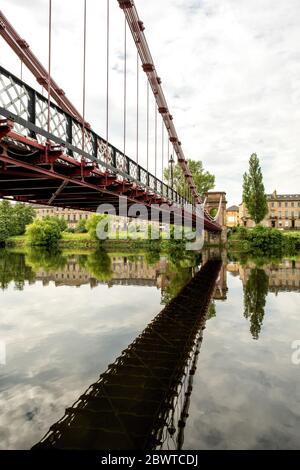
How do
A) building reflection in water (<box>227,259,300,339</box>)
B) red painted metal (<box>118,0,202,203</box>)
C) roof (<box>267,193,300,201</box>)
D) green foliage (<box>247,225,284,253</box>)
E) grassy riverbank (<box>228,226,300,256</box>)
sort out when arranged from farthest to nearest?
roof (<box>267,193,300,201</box>) → green foliage (<box>247,225,284,253</box>) → grassy riverbank (<box>228,226,300,256</box>) → red painted metal (<box>118,0,202,203</box>) → building reflection in water (<box>227,259,300,339</box>)

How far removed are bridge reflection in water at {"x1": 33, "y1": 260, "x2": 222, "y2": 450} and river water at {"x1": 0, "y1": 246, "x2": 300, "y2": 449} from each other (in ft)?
0.49

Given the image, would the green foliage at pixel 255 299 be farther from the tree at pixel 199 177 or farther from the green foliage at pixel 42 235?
the green foliage at pixel 42 235

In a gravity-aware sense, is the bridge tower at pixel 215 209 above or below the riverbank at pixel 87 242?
above

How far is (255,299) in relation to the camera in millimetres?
14320

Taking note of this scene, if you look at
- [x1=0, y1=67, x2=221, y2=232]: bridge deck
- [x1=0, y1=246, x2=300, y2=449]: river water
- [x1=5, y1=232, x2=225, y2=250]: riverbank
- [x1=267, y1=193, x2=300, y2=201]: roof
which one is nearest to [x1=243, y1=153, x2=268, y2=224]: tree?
[x1=5, y1=232, x2=225, y2=250]: riverbank

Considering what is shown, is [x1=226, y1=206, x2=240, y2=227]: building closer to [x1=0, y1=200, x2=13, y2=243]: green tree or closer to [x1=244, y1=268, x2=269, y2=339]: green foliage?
[x1=0, y1=200, x2=13, y2=243]: green tree

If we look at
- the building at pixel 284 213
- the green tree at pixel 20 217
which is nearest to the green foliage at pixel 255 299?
the green tree at pixel 20 217

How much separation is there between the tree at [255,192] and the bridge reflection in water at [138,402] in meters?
51.1

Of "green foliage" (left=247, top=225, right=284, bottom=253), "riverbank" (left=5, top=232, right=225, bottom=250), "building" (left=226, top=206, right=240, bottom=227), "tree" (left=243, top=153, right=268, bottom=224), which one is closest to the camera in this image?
"green foliage" (left=247, top=225, right=284, bottom=253)

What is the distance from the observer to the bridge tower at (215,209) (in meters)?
53.1

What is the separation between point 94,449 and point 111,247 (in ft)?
164

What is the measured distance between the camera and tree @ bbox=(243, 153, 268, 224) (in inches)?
2227
